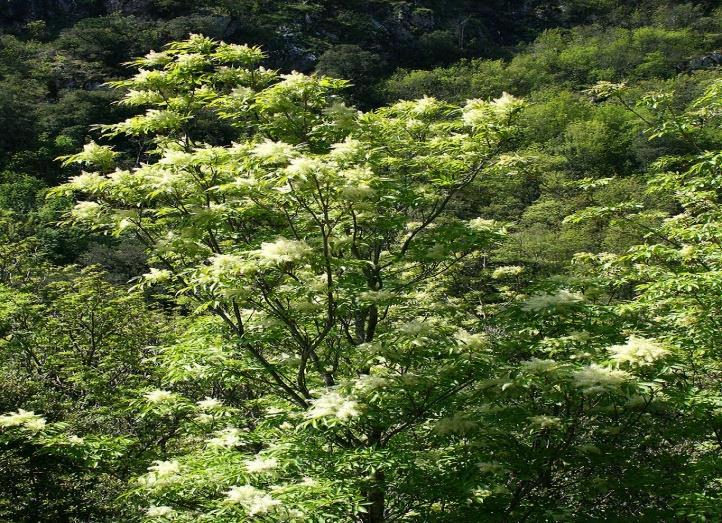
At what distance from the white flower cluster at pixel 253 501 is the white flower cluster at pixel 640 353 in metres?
2.59

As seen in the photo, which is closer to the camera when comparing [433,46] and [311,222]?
[311,222]

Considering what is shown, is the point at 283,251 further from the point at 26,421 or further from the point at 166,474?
the point at 26,421

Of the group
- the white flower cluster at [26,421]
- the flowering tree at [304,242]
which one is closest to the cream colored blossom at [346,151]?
the flowering tree at [304,242]

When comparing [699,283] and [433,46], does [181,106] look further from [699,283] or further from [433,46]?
[433,46]

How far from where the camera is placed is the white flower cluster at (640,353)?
382 centimetres

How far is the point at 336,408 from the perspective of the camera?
14.4 ft

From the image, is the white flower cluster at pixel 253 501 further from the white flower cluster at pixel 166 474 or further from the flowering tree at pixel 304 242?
the white flower cluster at pixel 166 474

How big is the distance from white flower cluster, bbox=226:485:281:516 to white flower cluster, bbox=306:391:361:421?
2.31 feet

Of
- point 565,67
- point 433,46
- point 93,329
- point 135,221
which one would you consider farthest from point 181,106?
point 433,46

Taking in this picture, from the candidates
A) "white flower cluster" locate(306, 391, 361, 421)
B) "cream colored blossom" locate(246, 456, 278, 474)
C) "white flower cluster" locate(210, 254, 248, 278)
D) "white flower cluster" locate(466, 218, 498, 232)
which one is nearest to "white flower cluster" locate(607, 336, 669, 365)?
"white flower cluster" locate(306, 391, 361, 421)

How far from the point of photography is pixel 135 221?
215 inches

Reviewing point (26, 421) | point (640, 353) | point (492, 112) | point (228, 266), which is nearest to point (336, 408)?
point (228, 266)

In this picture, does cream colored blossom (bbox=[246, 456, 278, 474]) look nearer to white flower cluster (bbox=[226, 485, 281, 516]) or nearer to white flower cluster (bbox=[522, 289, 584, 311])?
white flower cluster (bbox=[226, 485, 281, 516])

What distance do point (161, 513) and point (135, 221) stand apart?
2688mm
